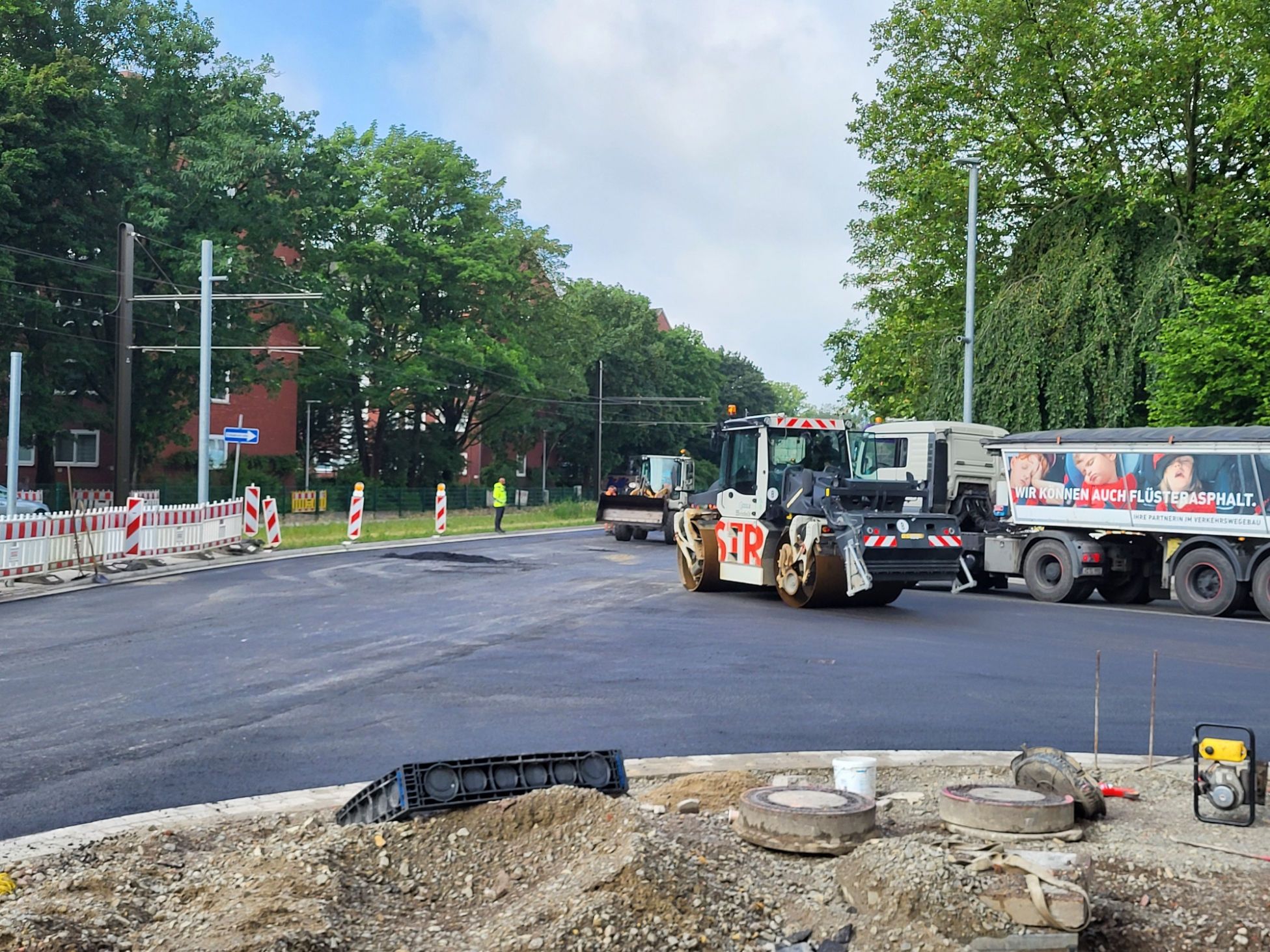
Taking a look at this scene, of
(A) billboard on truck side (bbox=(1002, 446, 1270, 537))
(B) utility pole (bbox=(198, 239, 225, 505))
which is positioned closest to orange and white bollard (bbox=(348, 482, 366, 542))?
(B) utility pole (bbox=(198, 239, 225, 505))

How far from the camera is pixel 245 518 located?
95.7 ft

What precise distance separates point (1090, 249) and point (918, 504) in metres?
15.1

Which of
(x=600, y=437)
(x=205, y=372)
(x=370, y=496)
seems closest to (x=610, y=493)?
(x=205, y=372)

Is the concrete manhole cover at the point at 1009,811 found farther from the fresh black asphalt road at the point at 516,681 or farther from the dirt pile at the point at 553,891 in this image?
the fresh black asphalt road at the point at 516,681

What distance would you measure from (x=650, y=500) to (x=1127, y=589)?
55.8ft

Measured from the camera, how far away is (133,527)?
23.6 m

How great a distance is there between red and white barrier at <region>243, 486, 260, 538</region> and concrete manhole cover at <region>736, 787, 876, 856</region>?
24377 mm

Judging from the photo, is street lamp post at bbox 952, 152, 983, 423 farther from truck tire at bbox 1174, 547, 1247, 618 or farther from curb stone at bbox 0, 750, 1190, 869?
curb stone at bbox 0, 750, 1190, 869

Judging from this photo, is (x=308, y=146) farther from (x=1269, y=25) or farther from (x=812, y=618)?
(x=812, y=618)

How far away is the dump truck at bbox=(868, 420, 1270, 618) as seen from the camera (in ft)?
62.8

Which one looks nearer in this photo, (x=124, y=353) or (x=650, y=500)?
(x=124, y=353)

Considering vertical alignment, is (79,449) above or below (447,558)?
above

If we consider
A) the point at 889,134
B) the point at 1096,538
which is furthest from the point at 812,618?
the point at 889,134

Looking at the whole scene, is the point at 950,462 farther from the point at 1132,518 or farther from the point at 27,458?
the point at 27,458
